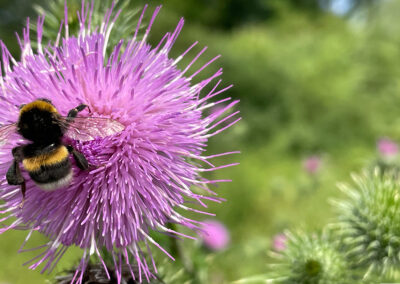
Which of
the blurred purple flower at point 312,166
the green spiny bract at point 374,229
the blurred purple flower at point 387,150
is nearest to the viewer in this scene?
the green spiny bract at point 374,229

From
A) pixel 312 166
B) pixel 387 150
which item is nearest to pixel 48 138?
pixel 387 150

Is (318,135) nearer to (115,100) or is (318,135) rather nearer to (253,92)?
(253,92)

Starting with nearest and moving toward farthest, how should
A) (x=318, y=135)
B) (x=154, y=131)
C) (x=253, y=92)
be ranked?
1. (x=154, y=131)
2. (x=318, y=135)
3. (x=253, y=92)

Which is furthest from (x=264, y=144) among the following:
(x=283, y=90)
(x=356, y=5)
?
(x=356, y=5)

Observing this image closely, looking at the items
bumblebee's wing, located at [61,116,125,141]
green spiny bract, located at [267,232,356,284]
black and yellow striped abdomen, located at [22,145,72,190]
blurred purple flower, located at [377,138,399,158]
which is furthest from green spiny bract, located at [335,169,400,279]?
blurred purple flower, located at [377,138,399,158]

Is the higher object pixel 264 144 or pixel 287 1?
pixel 287 1

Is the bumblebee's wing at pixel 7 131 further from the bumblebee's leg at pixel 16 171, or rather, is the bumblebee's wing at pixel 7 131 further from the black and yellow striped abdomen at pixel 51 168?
the black and yellow striped abdomen at pixel 51 168

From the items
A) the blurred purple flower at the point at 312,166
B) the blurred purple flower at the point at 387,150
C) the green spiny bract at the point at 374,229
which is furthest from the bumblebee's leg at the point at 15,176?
the blurred purple flower at the point at 312,166

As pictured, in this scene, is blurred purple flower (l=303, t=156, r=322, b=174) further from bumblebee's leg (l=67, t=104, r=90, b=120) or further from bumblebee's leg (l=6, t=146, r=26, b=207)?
bumblebee's leg (l=6, t=146, r=26, b=207)
